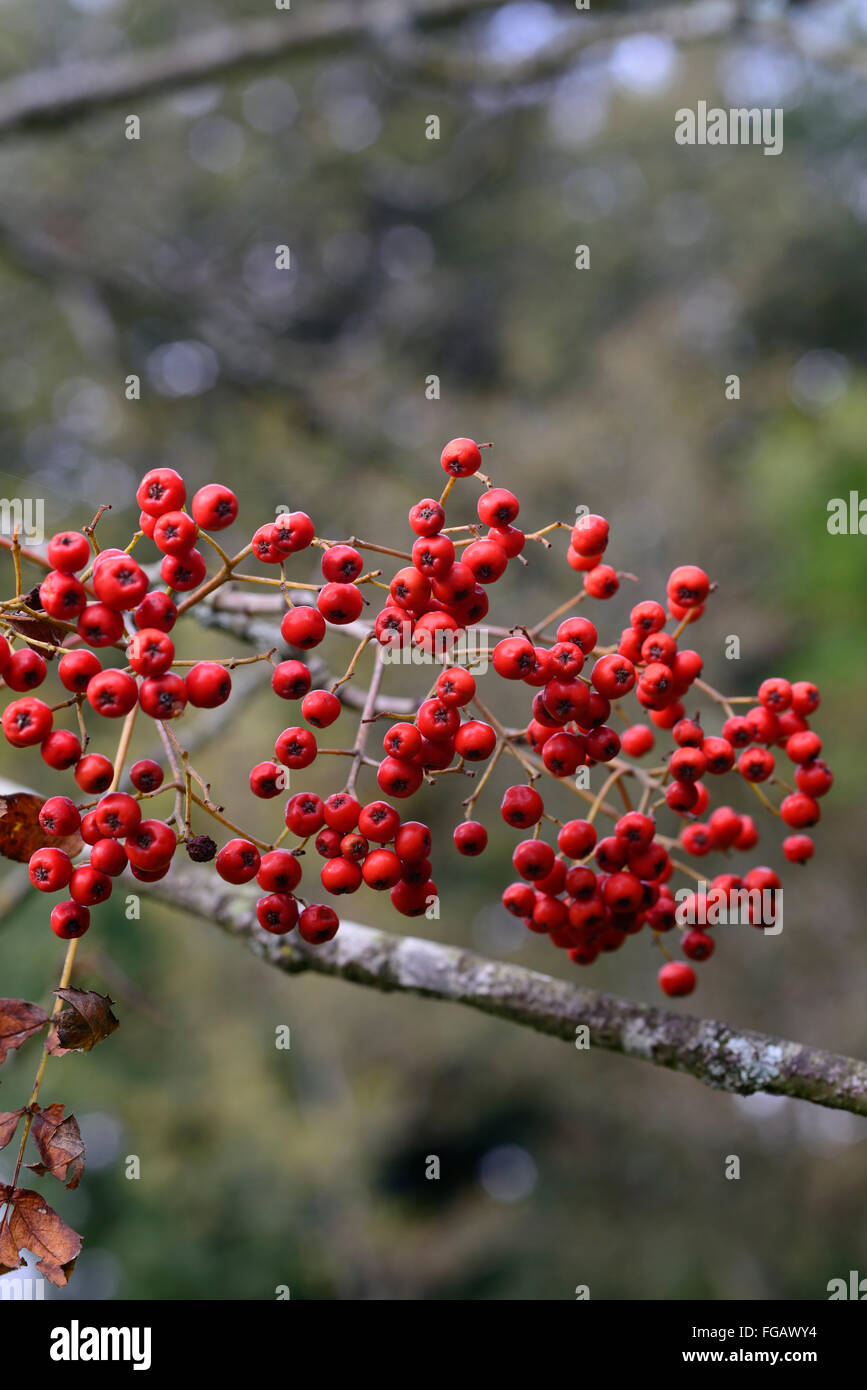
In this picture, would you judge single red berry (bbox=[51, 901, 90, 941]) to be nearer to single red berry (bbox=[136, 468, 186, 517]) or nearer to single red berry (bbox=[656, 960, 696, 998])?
single red berry (bbox=[136, 468, 186, 517])

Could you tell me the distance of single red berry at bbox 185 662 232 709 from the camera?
1.01 meters

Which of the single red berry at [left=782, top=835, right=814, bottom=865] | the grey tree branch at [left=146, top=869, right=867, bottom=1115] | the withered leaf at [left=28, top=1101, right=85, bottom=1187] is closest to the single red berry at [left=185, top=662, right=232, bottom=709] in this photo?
the withered leaf at [left=28, top=1101, right=85, bottom=1187]

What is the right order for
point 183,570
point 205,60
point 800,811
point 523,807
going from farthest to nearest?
point 205,60 → point 800,811 → point 523,807 → point 183,570

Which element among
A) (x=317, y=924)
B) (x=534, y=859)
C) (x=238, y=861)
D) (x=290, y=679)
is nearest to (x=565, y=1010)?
(x=534, y=859)

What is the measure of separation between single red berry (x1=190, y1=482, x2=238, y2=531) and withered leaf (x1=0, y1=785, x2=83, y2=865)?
0.37 metres

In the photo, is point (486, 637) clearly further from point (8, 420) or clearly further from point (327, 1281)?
point (327, 1281)

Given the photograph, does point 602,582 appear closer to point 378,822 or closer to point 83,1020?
point 378,822

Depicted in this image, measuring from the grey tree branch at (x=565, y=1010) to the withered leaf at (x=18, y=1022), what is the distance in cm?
44

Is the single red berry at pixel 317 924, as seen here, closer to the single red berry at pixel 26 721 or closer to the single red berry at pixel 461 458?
the single red berry at pixel 26 721

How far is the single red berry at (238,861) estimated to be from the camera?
1.13 metres

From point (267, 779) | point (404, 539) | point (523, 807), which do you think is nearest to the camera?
point (267, 779)

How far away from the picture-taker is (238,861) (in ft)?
3.70

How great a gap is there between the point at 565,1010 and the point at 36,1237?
684 mm
